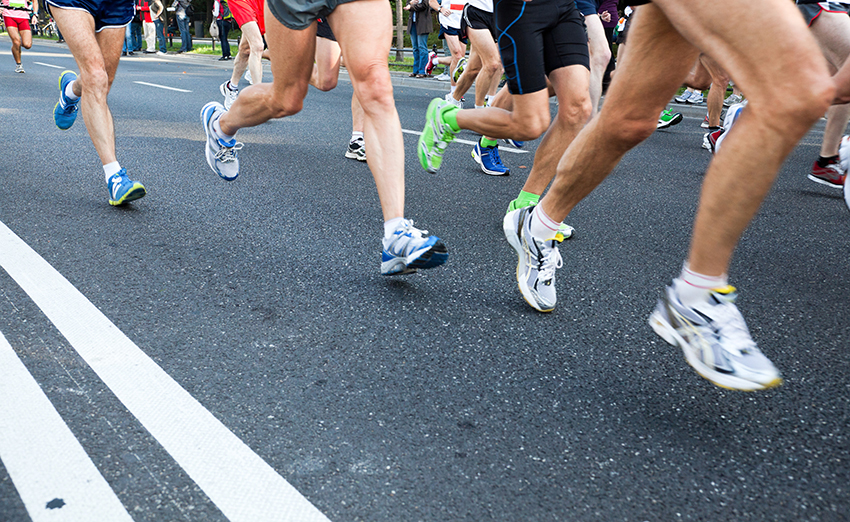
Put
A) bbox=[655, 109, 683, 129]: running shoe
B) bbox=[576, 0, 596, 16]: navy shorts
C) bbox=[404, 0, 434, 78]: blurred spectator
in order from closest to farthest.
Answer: bbox=[576, 0, 596, 16]: navy shorts < bbox=[655, 109, 683, 129]: running shoe < bbox=[404, 0, 434, 78]: blurred spectator

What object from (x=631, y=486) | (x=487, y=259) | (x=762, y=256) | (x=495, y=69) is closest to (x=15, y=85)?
(x=495, y=69)

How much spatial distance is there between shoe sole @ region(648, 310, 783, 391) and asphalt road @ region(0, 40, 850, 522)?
0.14m

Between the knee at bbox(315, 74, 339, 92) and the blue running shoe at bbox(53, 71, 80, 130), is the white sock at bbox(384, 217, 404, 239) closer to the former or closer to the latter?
the knee at bbox(315, 74, 339, 92)

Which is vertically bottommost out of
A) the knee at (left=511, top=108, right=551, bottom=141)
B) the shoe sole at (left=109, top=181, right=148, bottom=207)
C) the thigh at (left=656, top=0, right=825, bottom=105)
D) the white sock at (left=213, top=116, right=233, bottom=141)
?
the shoe sole at (left=109, top=181, right=148, bottom=207)

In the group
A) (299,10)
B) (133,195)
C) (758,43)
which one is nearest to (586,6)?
(299,10)

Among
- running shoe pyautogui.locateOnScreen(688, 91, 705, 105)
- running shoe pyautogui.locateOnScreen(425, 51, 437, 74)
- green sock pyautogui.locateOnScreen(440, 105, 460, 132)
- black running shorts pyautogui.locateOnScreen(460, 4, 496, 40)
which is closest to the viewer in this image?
green sock pyautogui.locateOnScreen(440, 105, 460, 132)

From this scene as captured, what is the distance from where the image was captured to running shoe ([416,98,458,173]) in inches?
134

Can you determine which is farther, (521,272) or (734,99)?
(734,99)

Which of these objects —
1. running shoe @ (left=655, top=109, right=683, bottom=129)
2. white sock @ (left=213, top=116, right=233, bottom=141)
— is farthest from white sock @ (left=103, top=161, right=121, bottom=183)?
running shoe @ (left=655, top=109, right=683, bottom=129)

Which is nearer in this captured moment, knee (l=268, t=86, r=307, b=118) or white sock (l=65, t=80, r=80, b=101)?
knee (l=268, t=86, r=307, b=118)

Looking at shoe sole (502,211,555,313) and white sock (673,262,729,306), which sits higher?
white sock (673,262,729,306)

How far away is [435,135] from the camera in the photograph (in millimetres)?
3459

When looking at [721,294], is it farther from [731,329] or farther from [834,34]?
[834,34]

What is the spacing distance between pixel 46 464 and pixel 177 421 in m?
0.30
